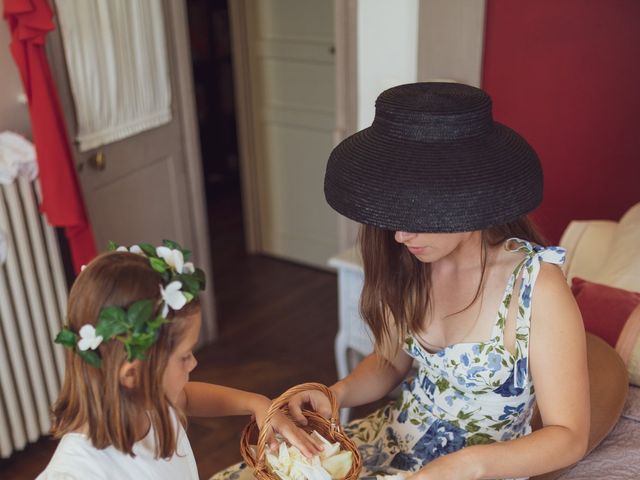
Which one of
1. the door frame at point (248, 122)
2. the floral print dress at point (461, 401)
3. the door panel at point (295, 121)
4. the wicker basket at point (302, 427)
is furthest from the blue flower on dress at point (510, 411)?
the door frame at point (248, 122)

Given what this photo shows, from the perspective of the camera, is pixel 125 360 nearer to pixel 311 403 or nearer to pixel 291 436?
pixel 291 436

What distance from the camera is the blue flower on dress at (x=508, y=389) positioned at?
1.39m

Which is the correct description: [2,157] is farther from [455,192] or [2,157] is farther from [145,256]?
[455,192]

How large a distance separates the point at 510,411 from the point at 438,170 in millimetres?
563

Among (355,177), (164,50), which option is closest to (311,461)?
(355,177)

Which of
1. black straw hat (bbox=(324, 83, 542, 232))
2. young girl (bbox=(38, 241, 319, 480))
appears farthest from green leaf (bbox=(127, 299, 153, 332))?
black straw hat (bbox=(324, 83, 542, 232))

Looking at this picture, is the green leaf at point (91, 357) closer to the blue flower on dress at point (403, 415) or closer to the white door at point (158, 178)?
the blue flower on dress at point (403, 415)

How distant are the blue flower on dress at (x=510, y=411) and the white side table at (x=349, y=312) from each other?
854 millimetres

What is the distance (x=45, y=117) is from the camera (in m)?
2.09

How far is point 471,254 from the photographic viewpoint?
1467 millimetres

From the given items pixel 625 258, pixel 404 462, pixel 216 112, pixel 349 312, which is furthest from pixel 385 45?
pixel 216 112

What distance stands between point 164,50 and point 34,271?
93 cm

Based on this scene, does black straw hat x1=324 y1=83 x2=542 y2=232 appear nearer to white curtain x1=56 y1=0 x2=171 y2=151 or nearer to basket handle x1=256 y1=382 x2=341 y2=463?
basket handle x1=256 y1=382 x2=341 y2=463

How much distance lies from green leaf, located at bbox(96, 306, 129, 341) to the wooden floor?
1506 millimetres
